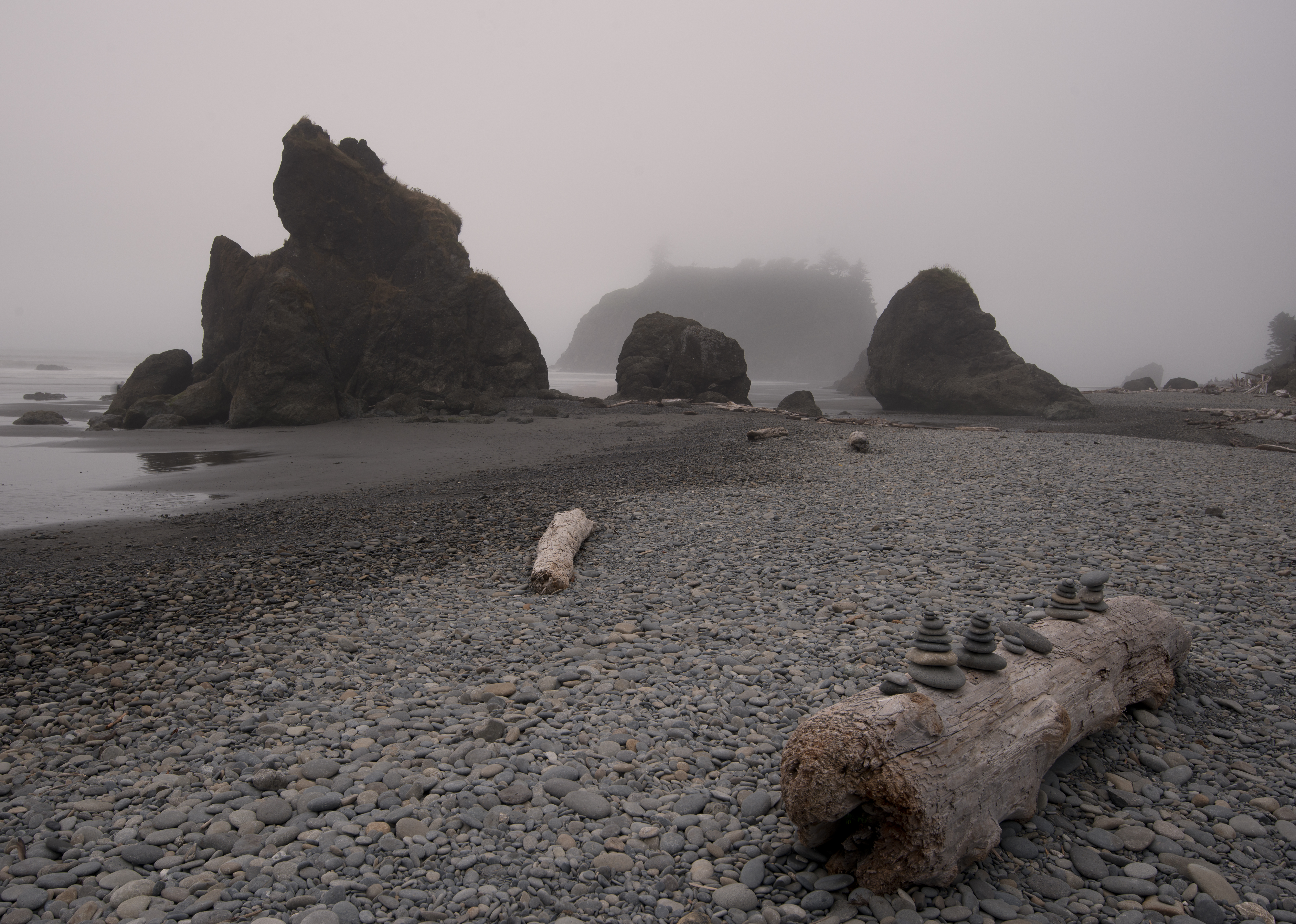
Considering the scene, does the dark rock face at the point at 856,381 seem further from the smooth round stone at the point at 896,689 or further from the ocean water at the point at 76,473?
the smooth round stone at the point at 896,689

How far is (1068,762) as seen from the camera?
12.4 feet

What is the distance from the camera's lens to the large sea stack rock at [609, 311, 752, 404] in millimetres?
37188

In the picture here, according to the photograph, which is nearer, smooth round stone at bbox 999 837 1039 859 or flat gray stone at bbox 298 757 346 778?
smooth round stone at bbox 999 837 1039 859

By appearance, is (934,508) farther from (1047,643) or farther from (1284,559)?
(1047,643)

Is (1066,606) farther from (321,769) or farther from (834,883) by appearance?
(321,769)

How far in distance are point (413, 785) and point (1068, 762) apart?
3.73 metres

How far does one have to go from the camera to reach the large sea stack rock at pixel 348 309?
28203 millimetres

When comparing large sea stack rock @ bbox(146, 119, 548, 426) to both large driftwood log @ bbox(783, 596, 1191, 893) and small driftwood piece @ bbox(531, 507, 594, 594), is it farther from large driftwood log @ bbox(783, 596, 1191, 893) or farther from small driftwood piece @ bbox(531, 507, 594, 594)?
large driftwood log @ bbox(783, 596, 1191, 893)

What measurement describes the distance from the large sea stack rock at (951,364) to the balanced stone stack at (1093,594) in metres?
31.0

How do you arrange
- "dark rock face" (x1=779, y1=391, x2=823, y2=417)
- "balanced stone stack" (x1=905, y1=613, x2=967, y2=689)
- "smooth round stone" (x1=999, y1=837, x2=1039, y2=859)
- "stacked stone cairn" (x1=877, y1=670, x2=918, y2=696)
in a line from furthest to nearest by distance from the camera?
"dark rock face" (x1=779, y1=391, x2=823, y2=417) → "balanced stone stack" (x1=905, y1=613, x2=967, y2=689) → "stacked stone cairn" (x1=877, y1=670, x2=918, y2=696) → "smooth round stone" (x1=999, y1=837, x2=1039, y2=859)

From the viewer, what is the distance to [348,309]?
3381 cm

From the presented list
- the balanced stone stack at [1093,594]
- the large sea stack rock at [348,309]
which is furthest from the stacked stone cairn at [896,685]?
the large sea stack rock at [348,309]

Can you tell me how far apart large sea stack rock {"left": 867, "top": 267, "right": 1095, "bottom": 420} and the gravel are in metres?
25.9

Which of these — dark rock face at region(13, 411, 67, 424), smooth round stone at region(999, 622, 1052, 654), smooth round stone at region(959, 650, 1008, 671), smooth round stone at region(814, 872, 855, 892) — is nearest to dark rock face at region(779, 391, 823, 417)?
smooth round stone at region(999, 622, 1052, 654)
